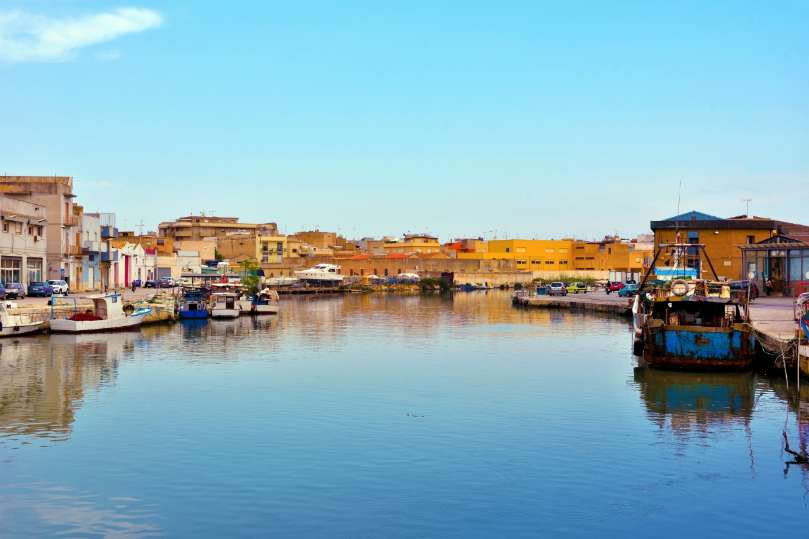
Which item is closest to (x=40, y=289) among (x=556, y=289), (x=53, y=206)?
(x=53, y=206)

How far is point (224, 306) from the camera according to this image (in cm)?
5091

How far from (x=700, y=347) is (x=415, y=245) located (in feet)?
348

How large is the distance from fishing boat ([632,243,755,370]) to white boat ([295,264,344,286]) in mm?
78686

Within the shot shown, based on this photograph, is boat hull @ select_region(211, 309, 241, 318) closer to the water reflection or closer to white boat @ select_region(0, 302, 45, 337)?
the water reflection

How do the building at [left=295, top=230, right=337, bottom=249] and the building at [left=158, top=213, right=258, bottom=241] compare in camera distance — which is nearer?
the building at [left=158, top=213, right=258, bottom=241]

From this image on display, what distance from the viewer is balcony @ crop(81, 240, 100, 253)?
58856mm

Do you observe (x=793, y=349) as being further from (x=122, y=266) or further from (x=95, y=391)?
(x=122, y=266)

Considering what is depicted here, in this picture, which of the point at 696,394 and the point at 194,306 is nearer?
the point at 696,394

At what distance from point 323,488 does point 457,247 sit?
127 m

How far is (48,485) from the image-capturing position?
42.5 ft

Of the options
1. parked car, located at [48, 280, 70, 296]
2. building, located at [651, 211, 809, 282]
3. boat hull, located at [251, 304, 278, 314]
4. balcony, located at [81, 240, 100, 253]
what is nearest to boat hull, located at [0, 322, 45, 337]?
parked car, located at [48, 280, 70, 296]

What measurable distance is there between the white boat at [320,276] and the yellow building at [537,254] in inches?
1085

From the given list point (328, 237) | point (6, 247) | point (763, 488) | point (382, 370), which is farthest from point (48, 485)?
point (328, 237)

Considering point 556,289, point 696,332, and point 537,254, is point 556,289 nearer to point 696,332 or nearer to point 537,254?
point 537,254
